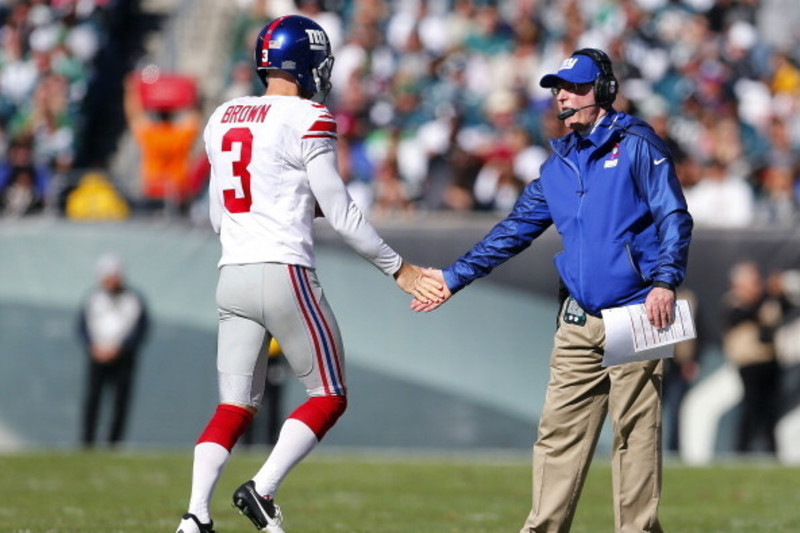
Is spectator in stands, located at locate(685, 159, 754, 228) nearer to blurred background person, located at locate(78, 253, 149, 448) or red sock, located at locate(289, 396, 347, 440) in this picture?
blurred background person, located at locate(78, 253, 149, 448)

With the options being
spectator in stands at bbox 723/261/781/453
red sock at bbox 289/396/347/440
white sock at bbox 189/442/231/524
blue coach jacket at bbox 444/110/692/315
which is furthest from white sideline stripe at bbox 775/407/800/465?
white sock at bbox 189/442/231/524

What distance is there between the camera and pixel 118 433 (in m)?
15.9

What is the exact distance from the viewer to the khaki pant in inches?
271

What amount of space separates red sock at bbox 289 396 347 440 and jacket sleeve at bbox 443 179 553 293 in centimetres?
71

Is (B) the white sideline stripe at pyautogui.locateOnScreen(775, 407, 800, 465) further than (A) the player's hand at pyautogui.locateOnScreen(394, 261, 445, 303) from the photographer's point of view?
Yes

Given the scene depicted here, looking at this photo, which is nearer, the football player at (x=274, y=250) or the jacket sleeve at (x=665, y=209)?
the jacket sleeve at (x=665, y=209)

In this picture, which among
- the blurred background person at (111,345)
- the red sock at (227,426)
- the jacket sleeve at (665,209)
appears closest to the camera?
the jacket sleeve at (665,209)

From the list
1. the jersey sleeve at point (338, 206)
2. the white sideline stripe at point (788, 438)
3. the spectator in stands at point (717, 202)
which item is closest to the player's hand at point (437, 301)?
the jersey sleeve at point (338, 206)

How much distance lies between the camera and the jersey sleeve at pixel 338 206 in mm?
6922

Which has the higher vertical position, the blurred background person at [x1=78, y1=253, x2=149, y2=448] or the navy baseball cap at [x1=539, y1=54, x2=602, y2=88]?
the navy baseball cap at [x1=539, y1=54, x2=602, y2=88]

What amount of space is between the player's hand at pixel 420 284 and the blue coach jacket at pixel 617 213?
25.5 inches

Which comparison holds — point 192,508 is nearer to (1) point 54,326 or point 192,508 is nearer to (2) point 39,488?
(2) point 39,488

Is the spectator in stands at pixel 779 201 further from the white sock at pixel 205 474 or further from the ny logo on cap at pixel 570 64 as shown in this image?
the white sock at pixel 205 474

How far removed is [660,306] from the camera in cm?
668
